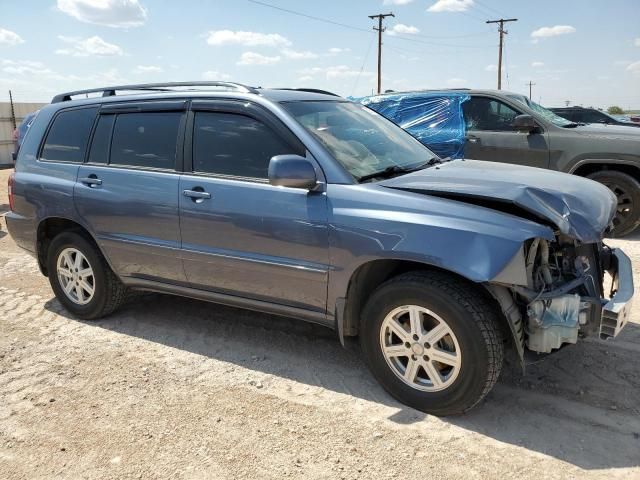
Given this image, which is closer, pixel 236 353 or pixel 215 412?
pixel 215 412

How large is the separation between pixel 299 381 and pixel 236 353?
0.66m

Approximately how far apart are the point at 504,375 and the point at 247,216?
1.97 meters

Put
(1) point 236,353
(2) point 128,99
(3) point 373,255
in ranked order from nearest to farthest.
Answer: (3) point 373,255
(1) point 236,353
(2) point 128,99

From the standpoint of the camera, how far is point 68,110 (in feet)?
15.8

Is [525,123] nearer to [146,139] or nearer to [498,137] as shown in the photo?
[498,137]

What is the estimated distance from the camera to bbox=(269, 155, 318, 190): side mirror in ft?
10.7

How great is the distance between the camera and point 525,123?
7344 millimetres

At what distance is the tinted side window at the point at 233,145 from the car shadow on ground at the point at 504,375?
1.34 metres

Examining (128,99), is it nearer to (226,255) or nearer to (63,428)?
(226,255)

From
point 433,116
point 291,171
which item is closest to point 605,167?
point 433,116

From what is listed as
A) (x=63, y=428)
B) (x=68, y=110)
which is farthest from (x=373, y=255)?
(x=68, y=110)

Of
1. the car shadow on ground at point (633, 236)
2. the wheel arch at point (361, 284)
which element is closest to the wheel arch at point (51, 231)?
the wheel arch at point (361, 284)

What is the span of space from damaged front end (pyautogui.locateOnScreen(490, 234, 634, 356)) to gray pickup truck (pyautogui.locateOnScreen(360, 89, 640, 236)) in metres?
4.00

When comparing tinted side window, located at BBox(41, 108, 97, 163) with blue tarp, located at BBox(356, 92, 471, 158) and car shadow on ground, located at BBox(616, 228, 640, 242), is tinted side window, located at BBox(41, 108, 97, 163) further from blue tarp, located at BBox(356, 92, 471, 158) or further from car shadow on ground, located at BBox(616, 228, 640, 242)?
car shadow on ground, located at BBox(616, 228, 640, 242)
